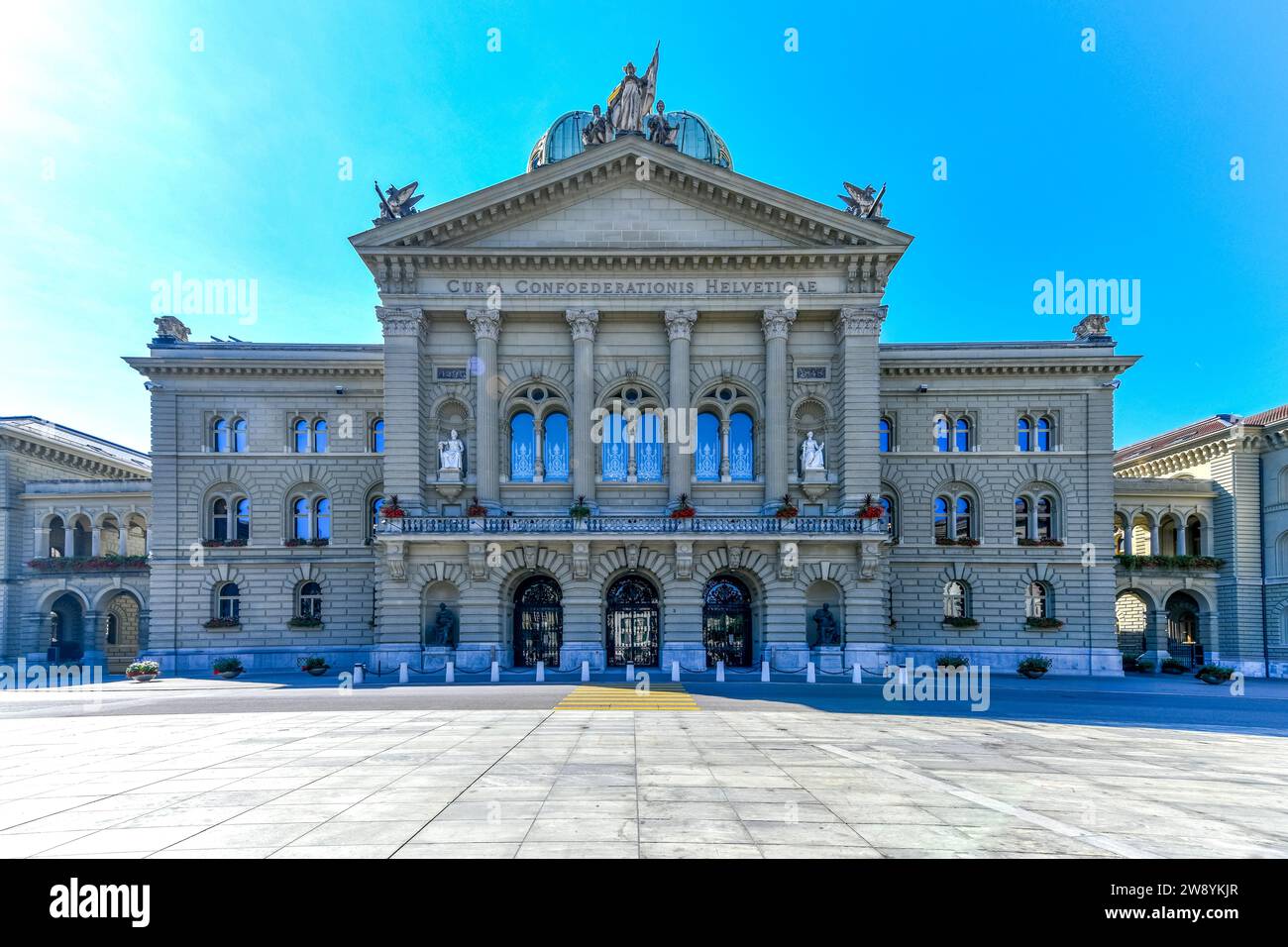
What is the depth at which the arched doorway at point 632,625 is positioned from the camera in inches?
1387

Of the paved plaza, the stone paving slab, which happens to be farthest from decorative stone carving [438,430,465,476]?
Answer: the stone paving slab

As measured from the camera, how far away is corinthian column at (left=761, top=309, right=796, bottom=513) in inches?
1380

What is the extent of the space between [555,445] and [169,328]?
24.5m

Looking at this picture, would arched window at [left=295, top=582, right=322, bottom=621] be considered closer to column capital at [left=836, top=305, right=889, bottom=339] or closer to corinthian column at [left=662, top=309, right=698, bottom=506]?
corinthian column at [left=662, top=309, right=698, bottom=506]

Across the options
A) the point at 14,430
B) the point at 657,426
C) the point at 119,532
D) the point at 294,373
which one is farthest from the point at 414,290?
the point at 14,430

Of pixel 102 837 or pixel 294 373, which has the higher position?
pixel 294 373

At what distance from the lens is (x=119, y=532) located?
45.7 metres

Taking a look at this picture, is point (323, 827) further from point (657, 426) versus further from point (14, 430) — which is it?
point (14, 430)

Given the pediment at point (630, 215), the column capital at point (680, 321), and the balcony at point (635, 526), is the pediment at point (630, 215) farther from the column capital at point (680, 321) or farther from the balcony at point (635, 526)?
the balcony at point (635, 526)

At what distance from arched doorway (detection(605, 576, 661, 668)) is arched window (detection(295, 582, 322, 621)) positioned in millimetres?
17078

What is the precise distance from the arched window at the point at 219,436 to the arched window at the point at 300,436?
3.74m

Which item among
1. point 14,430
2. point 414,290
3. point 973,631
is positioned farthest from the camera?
point 14,430
